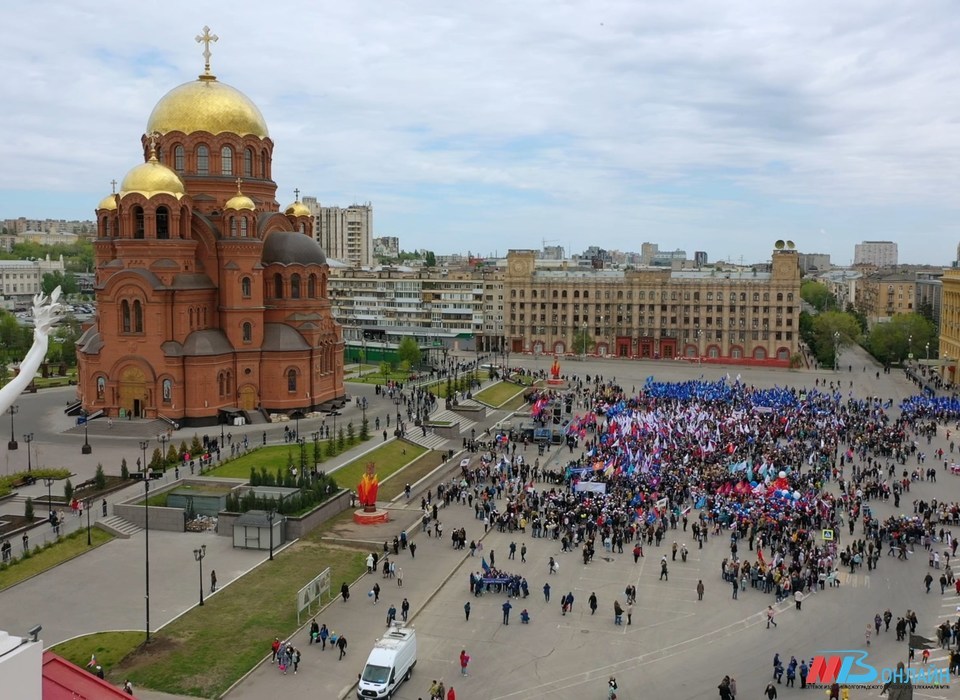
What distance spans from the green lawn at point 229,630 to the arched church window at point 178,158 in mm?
29238

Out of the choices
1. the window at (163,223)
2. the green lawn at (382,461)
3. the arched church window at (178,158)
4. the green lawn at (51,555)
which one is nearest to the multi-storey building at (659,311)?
the arched church window at (178,158)

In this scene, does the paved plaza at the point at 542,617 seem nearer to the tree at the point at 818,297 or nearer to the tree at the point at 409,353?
the tree at the point at 409,353

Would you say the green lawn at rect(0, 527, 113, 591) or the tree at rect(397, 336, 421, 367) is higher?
the tree at rect(397, 336, 421, 367)

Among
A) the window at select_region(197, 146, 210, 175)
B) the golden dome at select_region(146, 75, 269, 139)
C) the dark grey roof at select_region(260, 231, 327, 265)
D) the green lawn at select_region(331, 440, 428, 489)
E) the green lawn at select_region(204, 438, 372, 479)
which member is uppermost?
the golden dome at select_region(146, 75, 269, 139)

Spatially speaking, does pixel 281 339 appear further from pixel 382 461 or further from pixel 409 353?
pixel 409 353

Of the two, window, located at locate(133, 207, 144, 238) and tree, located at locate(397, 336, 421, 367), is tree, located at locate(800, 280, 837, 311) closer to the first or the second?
tree, located at locate(397, 336, 421, 367)

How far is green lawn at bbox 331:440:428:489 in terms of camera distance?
1487 inches

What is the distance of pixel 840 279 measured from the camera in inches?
7352

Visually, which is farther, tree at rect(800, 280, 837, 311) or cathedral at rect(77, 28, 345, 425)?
tree at rect(800, 280, 837, 311)

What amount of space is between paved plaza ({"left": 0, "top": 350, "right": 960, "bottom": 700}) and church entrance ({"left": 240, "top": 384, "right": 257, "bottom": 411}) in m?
17.1

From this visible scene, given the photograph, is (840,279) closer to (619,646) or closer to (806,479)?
(806,479)

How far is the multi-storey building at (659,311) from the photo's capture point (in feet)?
296

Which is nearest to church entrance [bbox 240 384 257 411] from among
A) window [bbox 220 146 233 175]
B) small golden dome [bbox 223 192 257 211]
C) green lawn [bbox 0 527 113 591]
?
small golden dome [bbox 223 192 257 211]

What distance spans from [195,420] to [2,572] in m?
21.0
